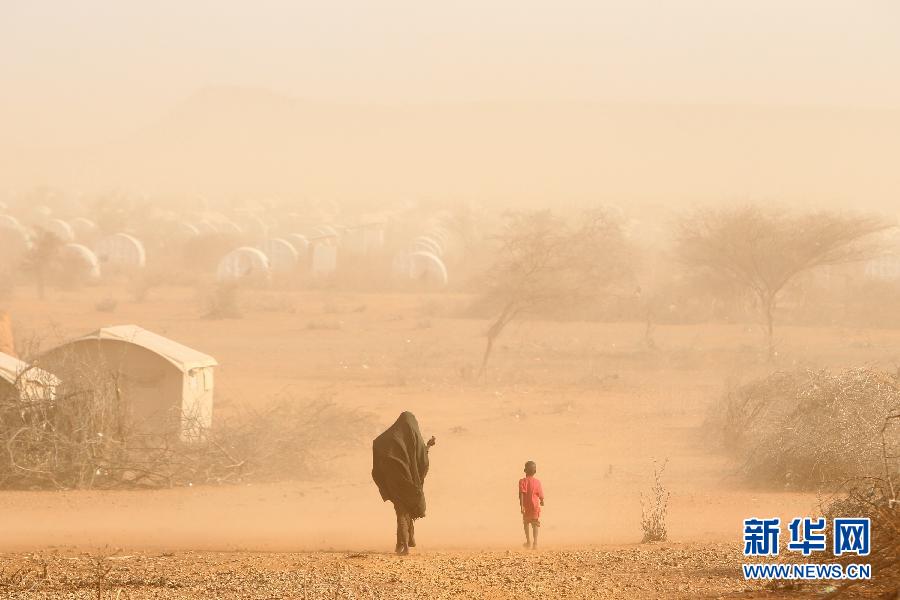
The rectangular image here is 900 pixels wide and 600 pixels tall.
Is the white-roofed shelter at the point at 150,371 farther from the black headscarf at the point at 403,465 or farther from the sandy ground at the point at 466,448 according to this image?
the black headscarf at the point at 403,465

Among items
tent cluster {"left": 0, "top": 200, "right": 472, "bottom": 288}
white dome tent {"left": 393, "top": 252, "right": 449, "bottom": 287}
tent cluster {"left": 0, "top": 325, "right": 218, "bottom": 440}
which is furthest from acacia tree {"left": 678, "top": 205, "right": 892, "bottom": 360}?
Answer: tent cluster {"left": 0, "top": 325, "right": 218, "bottom": 440}

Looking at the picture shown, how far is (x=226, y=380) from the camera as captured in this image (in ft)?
73.6

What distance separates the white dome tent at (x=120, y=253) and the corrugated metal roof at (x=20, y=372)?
34096mm

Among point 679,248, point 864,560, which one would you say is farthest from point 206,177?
point 864,560

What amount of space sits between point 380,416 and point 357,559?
9.40 m

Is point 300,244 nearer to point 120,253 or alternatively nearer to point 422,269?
point 120,253

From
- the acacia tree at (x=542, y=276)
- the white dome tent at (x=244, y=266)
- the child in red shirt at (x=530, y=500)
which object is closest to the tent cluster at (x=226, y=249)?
the white dome tent at (x=244, y=266)

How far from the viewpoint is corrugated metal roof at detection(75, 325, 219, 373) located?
50.3 ft

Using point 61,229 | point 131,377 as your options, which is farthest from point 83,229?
point 131,377

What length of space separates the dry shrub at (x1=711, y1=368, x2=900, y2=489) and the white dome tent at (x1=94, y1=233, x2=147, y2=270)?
3658cm

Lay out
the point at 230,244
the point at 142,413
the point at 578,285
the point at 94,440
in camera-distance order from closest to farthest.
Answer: the point at 94,440, the point at 142,413, the point at 578,285, the point at 230,244

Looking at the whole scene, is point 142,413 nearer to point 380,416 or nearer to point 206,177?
point 380,416

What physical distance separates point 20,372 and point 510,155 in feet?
522

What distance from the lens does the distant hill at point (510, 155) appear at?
14525 centimetres
